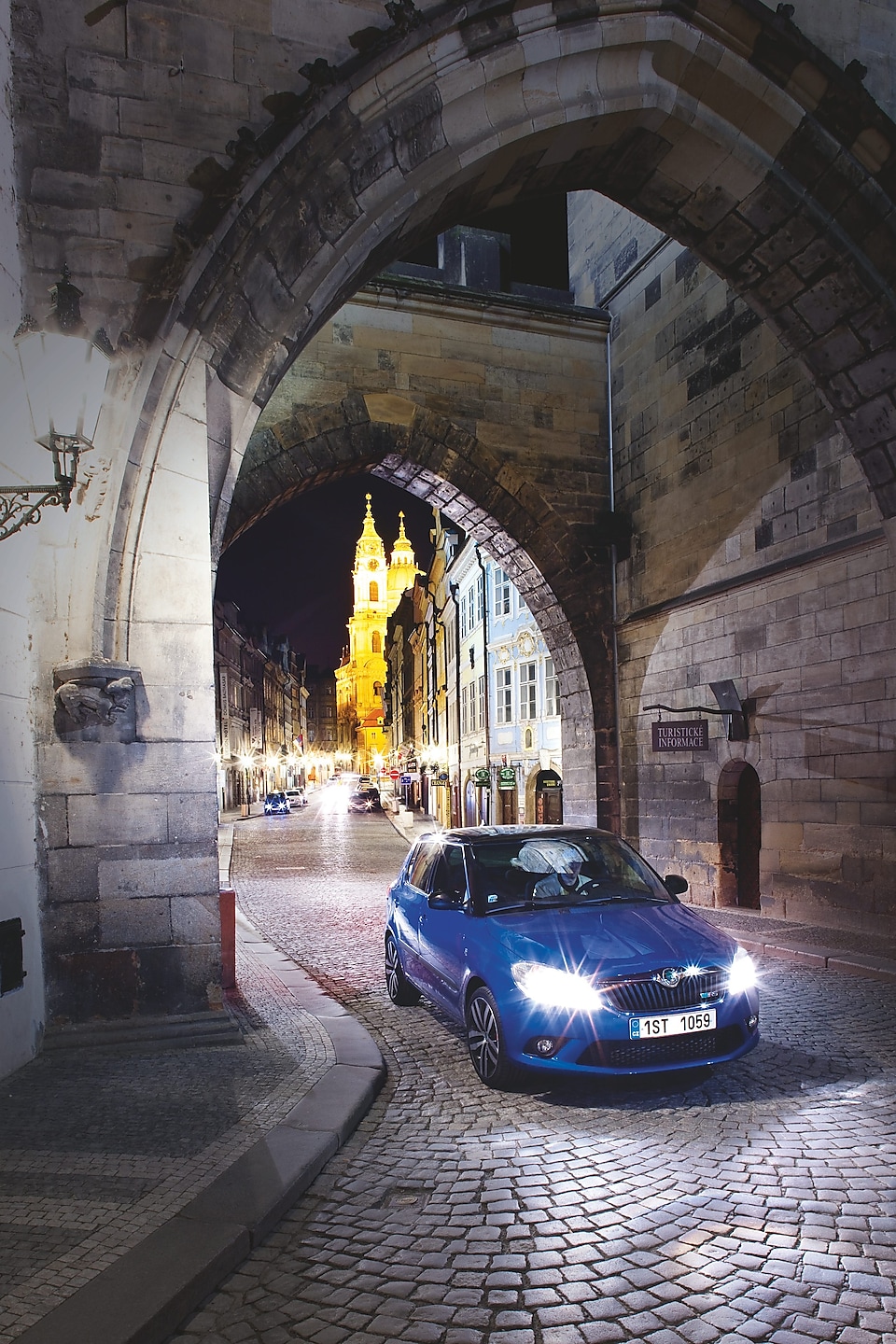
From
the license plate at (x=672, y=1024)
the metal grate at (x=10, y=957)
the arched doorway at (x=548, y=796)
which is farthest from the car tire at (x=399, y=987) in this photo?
the arched doorway at (x=548, y=796)

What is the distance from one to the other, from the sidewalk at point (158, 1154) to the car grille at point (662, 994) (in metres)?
1.54

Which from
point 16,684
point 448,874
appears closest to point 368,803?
point 448,874

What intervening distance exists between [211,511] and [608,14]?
5.80 metres

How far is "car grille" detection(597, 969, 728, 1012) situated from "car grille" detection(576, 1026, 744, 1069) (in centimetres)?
17

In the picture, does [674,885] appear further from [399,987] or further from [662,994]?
[399,987]

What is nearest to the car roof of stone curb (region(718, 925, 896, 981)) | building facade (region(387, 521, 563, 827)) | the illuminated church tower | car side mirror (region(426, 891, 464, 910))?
car side mirror (region(426, 891, 464, 910))

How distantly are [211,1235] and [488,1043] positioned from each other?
228 centimetres

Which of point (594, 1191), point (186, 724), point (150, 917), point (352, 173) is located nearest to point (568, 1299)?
point (594, 1191)

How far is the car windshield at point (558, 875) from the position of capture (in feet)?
19.8

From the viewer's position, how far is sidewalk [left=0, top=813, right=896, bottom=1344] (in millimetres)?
2947

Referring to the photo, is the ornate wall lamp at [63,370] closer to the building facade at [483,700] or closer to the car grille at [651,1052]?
the car grille at [651,1052]

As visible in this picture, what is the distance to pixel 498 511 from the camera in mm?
15070

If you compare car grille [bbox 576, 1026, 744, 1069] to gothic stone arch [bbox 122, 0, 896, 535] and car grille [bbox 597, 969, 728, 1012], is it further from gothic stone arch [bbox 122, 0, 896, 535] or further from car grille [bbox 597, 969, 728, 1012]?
gothic stone arch [bbox 122, 0, 896, 535]

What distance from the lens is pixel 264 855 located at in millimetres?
23031
